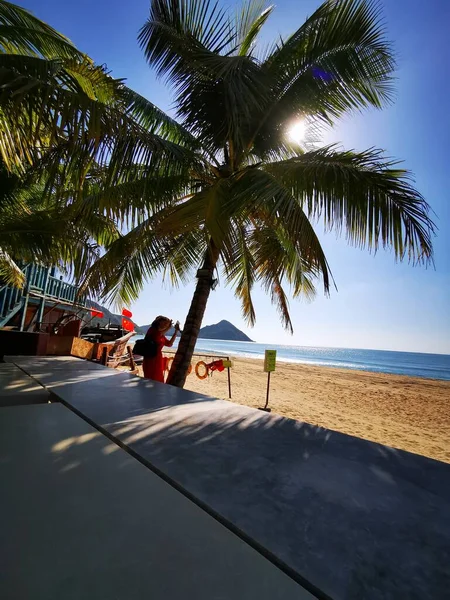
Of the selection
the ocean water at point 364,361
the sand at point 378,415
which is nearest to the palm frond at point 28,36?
the sand at point 378,415

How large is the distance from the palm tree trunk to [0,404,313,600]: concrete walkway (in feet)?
13.9

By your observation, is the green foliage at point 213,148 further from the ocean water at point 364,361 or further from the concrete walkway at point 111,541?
the ocean water at point 364,361

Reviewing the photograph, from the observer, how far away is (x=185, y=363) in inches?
206

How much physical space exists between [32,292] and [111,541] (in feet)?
39.3

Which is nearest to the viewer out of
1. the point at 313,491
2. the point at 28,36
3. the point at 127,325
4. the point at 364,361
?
the point at 313,491

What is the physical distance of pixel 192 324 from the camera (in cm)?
527

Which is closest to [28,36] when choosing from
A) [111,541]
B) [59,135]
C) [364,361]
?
[59,135]

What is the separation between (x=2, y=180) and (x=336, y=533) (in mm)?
6304

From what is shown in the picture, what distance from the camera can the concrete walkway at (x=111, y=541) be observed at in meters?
0.49

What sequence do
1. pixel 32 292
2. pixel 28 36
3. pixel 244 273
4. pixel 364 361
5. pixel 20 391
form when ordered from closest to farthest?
pixel 20 391, pixel 28 36, pixel 244 273, pixel 32 292, pixel 364 361

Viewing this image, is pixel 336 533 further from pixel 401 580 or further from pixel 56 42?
pixel 56 42

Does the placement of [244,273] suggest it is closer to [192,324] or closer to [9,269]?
[192,324]

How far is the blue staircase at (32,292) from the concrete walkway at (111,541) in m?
8.78

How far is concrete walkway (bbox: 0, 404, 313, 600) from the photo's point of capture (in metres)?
0.49
